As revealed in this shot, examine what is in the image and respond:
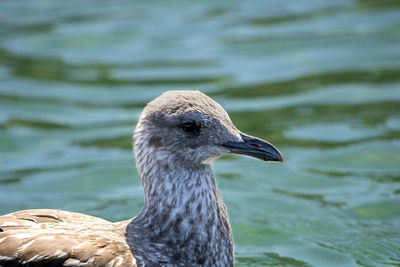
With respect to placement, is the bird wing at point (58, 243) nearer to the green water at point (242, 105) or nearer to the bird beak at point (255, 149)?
the bird beak at point (255, 149)

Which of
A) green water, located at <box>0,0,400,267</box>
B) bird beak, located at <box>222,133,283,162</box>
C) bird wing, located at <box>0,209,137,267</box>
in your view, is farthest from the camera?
green water, located at <box>0,0,400,267</box>

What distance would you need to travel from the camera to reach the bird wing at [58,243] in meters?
5.14

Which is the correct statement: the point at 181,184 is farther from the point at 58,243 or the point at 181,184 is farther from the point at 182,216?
the point at 58,243

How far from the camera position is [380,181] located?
27.8 ft

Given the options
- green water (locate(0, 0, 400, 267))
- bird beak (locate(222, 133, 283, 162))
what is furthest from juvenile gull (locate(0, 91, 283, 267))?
green water (locate(0, 0, 400, 267))

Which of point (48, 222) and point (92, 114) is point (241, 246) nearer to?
point (48, 222)

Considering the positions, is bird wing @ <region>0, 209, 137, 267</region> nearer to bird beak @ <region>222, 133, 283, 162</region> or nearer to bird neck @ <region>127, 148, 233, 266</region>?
bird neck @ <region>127, 148, 233, 266</region>

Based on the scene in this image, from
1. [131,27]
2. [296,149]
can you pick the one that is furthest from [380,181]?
[131,27]

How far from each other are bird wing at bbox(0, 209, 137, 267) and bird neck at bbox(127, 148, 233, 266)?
0.27m

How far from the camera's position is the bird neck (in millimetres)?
5762

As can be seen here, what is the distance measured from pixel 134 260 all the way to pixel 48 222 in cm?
74

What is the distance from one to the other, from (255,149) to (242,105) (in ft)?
15.7

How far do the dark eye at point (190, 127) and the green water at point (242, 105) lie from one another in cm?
163

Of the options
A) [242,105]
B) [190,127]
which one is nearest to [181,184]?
[190,127]
